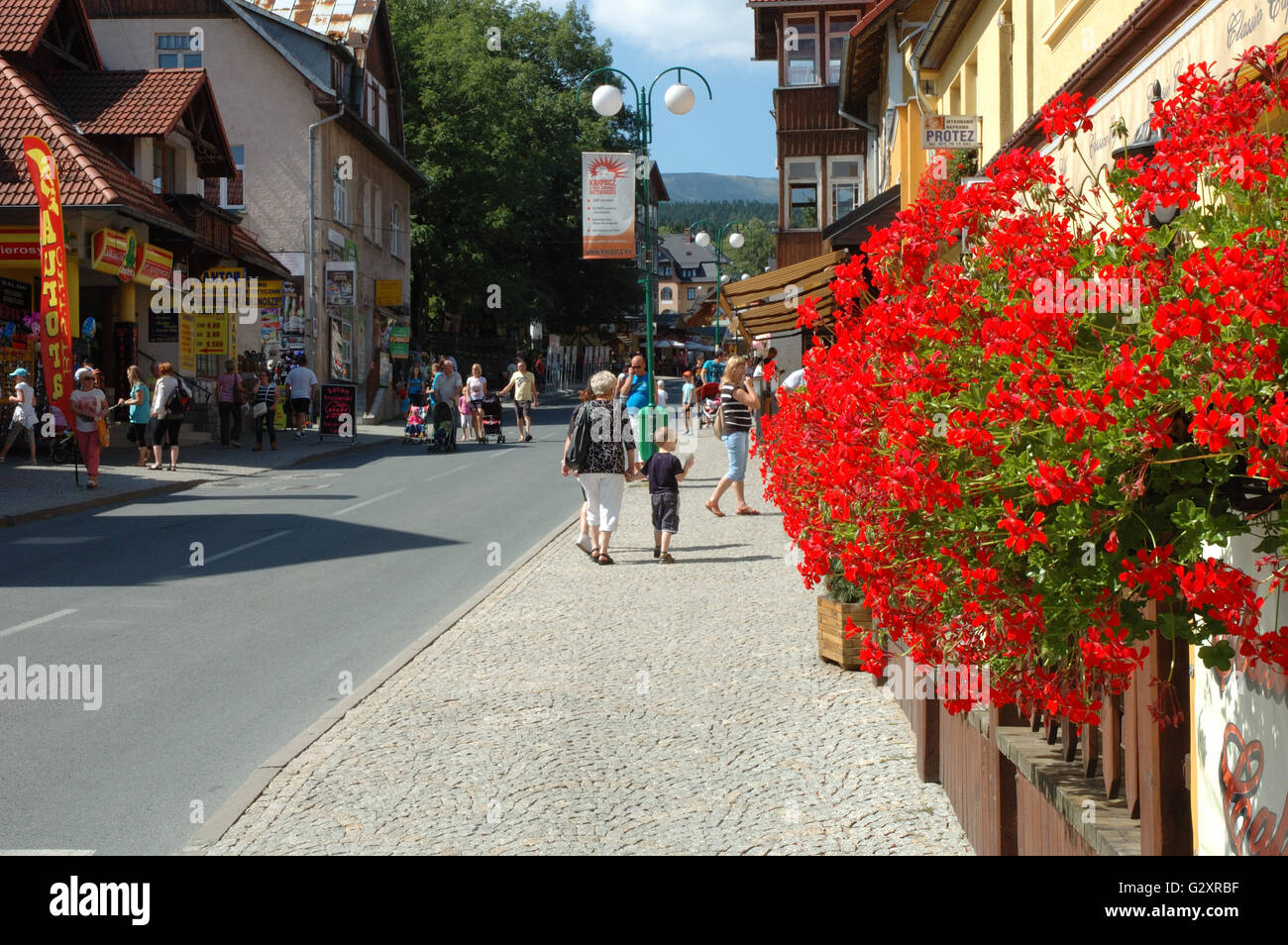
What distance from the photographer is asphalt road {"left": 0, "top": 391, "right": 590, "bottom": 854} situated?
6.01 metres

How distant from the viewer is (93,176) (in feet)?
82.2

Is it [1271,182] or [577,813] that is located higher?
[1271,182]

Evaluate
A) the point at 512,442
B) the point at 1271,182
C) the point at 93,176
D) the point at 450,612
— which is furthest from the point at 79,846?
the point at 512,442

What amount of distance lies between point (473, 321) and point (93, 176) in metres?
33.3

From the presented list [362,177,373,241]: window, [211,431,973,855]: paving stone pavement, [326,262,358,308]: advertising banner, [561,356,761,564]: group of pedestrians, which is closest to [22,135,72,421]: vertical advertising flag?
[561,356,761,564]: group of pedestrians

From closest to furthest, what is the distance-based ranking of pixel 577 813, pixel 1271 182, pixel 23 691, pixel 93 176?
1. pixel 1271 182
2. pixel 577 813
3. pixel 23 691
4. pixel 93 176

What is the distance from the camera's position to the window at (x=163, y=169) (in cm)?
2991

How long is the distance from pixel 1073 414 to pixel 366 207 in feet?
142

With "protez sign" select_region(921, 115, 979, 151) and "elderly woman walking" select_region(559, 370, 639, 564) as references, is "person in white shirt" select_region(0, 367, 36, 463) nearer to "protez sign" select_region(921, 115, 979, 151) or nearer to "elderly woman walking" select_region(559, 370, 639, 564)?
"elderly woman walking" select_region(559, 370, 639, 564)

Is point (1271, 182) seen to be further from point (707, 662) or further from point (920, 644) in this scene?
point (707, 662)

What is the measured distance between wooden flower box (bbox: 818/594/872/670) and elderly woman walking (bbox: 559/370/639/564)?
4.82 m

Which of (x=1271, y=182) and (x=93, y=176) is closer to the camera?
(x=1271, y=182)

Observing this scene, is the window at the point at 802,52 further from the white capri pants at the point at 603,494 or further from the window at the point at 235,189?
the white capri pants at the point at 603,494

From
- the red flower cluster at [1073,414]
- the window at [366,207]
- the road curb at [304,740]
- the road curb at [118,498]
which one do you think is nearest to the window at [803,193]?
the window at [366,207]
